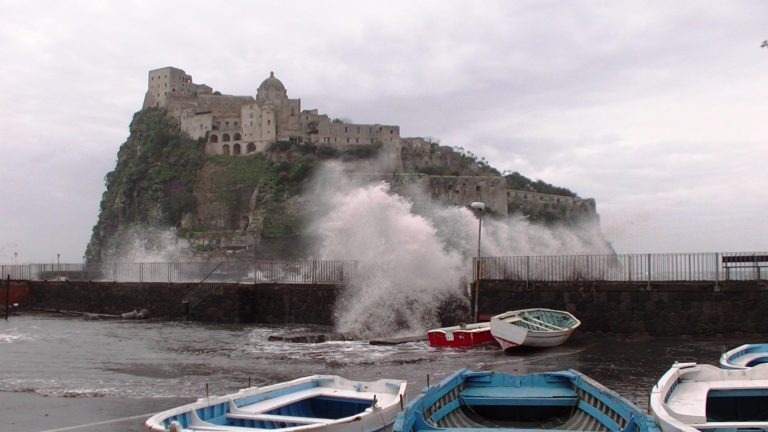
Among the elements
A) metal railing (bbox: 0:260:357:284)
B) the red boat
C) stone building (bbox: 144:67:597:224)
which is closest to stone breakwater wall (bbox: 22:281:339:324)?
metal railing (bbox: 0:260:357:284)

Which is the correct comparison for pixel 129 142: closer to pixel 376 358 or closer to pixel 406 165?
pixel 406 165

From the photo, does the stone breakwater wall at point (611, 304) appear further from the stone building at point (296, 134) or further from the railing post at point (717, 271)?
the stone building at point (296, 134)

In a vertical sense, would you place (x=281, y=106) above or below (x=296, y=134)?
above

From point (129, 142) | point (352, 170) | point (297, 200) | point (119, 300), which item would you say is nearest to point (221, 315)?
point (119, 300)

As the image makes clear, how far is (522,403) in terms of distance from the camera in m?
9.42

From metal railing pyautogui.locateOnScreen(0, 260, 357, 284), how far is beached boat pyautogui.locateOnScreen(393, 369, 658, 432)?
2140 centimetres

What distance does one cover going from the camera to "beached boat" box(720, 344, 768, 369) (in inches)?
486

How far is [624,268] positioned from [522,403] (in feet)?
57.5

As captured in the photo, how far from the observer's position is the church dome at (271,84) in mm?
120688

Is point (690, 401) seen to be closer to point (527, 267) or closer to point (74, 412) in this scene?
point (74, 412)

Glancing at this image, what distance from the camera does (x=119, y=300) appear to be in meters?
39.5

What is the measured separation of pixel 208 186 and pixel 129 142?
2472 cm

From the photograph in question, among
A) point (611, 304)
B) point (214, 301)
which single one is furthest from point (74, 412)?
point (214, 301)

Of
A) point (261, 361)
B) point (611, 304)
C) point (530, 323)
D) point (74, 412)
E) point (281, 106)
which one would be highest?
point (281, 106)
